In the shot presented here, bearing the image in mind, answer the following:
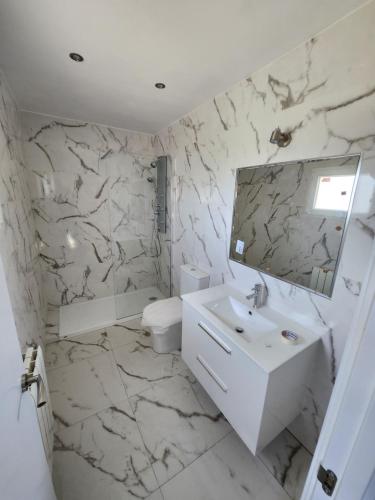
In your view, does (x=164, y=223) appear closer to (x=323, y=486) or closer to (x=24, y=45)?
(x=24, y=45)

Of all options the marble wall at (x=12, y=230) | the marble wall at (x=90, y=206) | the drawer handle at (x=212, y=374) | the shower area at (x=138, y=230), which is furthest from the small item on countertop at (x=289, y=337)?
the marble wall at (x=90, y=206)

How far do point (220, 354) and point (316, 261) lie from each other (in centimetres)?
80

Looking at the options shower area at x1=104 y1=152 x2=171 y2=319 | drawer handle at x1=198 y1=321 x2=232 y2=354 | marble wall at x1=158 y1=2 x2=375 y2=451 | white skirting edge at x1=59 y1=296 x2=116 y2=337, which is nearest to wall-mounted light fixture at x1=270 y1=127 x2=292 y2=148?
marble wall at x1=158 y1=2 x2=375 y2=451

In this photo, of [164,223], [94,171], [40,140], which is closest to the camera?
[40,140]

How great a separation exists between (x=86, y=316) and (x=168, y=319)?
51.7 inches

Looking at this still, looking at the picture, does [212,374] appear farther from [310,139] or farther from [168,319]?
[310,139]

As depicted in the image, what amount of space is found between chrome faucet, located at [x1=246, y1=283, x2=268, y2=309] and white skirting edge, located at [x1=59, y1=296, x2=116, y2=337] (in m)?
1.88

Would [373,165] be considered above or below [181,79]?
below

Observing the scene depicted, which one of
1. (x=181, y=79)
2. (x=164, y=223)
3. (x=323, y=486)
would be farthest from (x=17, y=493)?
(x=164, y=223)

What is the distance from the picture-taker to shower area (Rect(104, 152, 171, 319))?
2.81m

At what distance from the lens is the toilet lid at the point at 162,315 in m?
1.99

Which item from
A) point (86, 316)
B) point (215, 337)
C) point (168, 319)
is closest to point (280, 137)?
point (215, 337)

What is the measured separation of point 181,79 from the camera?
4.93 feet

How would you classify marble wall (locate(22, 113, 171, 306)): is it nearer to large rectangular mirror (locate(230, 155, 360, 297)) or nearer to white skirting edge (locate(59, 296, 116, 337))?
white skirting edge (locate(59, 296, 116, 337))
